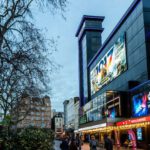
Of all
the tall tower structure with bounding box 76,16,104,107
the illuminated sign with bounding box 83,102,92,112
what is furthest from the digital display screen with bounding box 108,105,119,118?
the tall tower structure with bounding box 76,16,104,107

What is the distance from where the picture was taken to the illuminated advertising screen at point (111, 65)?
2513 inches

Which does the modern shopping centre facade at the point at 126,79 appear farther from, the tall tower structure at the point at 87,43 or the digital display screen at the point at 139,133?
the tall tower structure at the point at 87,43

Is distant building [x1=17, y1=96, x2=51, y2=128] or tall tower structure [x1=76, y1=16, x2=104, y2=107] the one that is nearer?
distant building [x1=17, y1=96, x2=51, y2=128]

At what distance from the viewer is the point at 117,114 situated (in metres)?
61.5

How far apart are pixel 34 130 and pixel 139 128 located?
130ft

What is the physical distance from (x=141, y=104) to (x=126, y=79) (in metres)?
10.3

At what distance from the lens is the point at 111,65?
229ft

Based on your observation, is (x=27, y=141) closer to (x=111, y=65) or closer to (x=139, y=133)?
(x=139, y=133)

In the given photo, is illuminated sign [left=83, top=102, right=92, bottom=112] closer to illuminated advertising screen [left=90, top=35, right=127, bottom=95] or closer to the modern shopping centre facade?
the modern shopping centre facade

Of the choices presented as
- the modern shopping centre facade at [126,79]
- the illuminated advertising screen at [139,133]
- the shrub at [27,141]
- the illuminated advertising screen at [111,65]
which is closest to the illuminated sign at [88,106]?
the modern shopping centre facade at [126,79]

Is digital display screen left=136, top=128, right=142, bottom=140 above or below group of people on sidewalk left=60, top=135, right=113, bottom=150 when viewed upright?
above

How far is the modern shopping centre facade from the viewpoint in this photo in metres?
52.3

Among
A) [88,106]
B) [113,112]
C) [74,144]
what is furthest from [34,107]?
Answer: [88,106]

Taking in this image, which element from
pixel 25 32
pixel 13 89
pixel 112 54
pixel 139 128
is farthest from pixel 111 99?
pixel 25 32
